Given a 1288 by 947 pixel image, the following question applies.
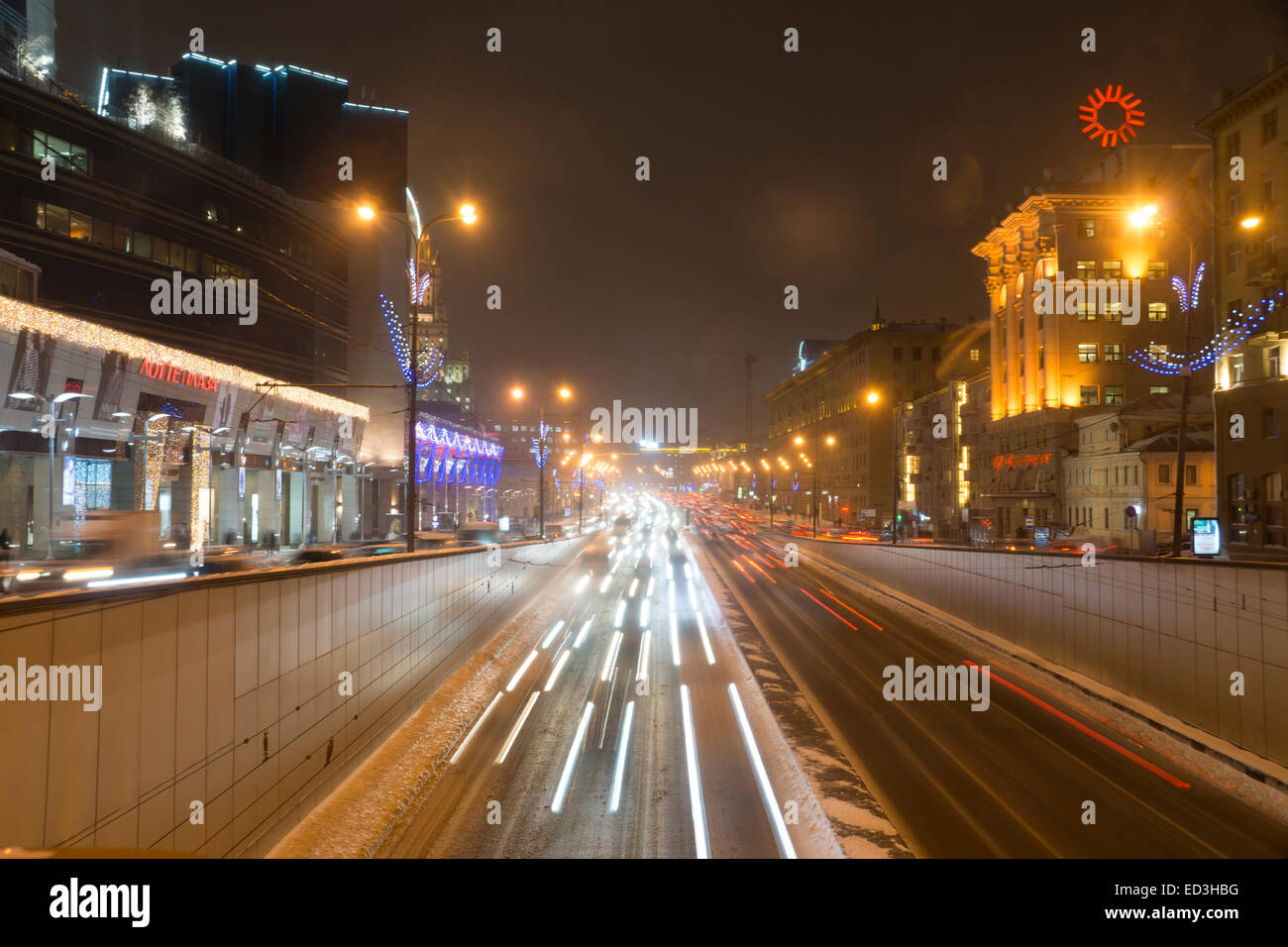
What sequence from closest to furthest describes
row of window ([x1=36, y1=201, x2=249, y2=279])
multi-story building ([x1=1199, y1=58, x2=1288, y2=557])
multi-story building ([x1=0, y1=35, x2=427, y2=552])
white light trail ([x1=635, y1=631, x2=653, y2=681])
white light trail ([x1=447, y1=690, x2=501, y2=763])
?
white light trail ([x1=447, y1=690, x2=501, y2=763]) < white light trail ([x1=635, y1=631, x2=653, y2=681]) < multi-story building ([x1=0, y1=35, x2=427, y2=552]) < multi-story building ([x1=1199, y1=58, x2=1288, y2=557]) < row of window ([x1=36, y1=201, x2=249, y2=279])

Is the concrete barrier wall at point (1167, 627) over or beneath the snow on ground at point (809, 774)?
over

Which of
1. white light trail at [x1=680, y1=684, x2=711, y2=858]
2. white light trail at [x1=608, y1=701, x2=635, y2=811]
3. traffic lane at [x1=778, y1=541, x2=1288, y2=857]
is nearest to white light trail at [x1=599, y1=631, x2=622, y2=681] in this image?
white light trail at [x1=608, y1=701, x2=635, y2=811]

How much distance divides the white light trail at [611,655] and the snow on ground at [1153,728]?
9503mm

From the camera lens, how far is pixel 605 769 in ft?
37.0

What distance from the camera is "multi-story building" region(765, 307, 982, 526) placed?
92500 mm

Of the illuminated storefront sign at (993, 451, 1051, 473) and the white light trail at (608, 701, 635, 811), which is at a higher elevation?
the illuminated storefront sign at (993, 451, 1051, 473)

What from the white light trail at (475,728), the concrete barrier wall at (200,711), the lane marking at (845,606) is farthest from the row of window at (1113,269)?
the concrete barrier wall at (200,711)

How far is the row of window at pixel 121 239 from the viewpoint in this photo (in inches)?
1326

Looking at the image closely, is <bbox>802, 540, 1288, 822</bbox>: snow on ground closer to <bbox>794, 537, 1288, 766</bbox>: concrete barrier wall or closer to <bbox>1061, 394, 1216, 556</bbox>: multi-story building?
<bbox>794, 537, 1288, 766</bbox>: concrete barrier wall

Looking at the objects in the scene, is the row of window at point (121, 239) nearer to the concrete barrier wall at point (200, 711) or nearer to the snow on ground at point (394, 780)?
the snow on ground at point (394, 780)

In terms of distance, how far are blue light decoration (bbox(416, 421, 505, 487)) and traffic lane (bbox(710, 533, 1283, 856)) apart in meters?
41.2

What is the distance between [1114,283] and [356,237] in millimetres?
59482

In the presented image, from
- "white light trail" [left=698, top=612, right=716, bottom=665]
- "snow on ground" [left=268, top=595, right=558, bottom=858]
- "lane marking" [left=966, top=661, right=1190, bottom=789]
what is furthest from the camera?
"white light trail" [left=698, top=612, right=716, bottom=665]
